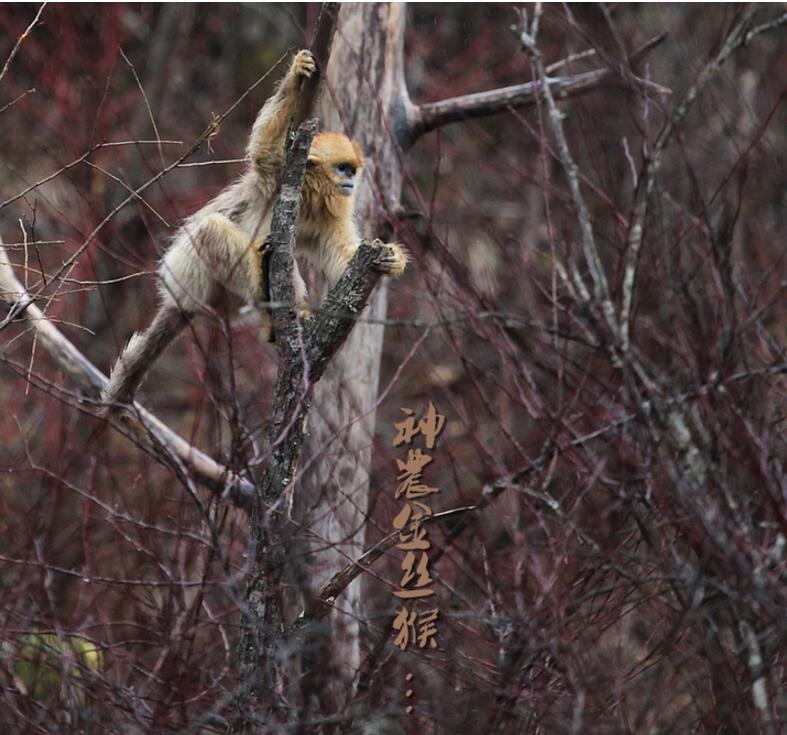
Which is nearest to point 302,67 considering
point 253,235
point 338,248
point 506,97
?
point 253,235

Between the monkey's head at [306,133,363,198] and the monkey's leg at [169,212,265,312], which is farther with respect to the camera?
the monkey's head at [306,133,363,198]

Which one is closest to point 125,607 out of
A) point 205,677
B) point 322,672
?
point 205,677

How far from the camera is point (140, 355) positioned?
589 centimetres

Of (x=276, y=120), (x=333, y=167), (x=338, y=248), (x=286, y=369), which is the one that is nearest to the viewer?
(x=286, y=369)

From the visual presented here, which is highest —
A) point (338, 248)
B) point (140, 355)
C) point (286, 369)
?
point (338, 248)

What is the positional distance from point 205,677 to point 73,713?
90 cm

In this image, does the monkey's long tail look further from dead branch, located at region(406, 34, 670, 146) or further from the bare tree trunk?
dead branch, located at region(406, 34, 670, 146)

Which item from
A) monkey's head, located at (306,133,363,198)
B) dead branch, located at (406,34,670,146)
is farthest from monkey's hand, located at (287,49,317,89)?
dead branch, located at (406,34,670,146)

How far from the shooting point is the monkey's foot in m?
4.96

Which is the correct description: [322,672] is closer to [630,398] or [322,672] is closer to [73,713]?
[73,713]

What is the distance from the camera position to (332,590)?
4.50 meters

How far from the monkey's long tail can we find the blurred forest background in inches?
7.4

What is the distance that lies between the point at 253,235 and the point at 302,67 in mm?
922

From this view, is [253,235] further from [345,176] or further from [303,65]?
[303,65]
